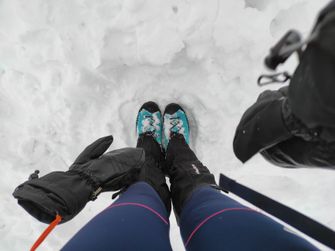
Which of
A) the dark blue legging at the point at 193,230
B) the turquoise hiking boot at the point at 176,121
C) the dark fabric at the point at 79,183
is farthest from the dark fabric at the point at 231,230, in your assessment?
the turquoise hiking boot at the point at 176,121

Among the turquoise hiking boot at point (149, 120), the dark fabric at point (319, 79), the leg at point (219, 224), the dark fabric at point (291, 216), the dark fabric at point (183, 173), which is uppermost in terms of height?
the dark fabric at point (319, 79)

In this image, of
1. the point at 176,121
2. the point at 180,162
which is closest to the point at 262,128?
the point at 180,162

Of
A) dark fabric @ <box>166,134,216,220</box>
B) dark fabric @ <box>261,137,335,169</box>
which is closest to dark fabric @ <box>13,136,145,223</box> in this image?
dark fabric @ <box>166,134,216,220</box>

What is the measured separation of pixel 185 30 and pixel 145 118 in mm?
559

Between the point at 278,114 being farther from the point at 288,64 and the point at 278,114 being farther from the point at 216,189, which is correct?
the point at 288,64

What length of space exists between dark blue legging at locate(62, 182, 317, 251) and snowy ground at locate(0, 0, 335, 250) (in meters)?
0.64

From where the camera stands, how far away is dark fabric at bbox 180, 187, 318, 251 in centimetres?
66

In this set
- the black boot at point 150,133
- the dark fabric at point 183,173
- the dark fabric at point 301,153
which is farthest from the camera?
the black boot at point 150,133

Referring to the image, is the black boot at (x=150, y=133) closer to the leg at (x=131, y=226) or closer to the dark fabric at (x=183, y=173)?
the dark fabric at (x=183, y=173)

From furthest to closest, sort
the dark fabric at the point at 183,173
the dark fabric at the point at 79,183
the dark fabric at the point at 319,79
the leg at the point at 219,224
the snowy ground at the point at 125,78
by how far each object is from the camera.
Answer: the snowy ground at the point at 125,78, the dark fabric at the point at 183,173, the dark fabric at the point at 79,183, the leg at the point at 219,224, the dark fabric at the point at 319,79

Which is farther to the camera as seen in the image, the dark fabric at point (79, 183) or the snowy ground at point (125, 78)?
the snowy ground at point (125, 78)

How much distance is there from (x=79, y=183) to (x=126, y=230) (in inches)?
11.4

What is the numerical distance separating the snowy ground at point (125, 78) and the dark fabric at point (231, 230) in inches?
24.4

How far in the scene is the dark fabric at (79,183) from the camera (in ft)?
2.72
